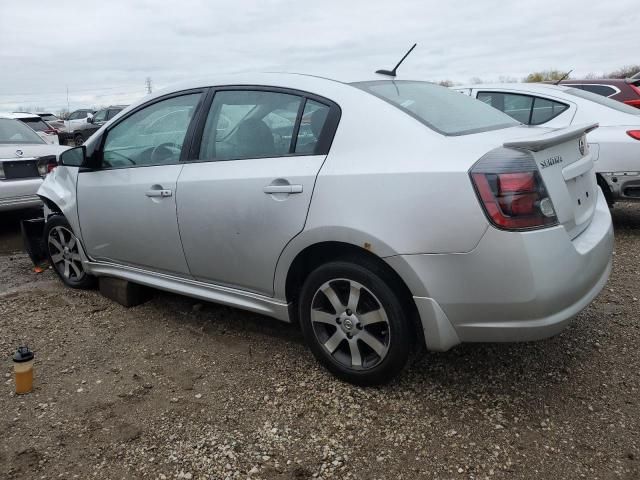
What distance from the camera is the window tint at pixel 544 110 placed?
5879mm

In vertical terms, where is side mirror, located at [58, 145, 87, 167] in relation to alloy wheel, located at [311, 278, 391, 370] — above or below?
above

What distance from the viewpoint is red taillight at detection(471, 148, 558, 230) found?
7.47 feet

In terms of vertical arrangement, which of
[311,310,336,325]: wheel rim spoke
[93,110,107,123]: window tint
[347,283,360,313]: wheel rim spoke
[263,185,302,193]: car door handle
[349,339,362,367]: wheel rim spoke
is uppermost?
[263,185,302,193]: car door handle

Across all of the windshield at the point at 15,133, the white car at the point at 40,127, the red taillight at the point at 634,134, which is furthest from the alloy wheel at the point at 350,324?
the white car at the point at 40,127

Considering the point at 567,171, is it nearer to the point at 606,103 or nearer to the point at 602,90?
the point at 606,103

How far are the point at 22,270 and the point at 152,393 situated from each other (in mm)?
3013

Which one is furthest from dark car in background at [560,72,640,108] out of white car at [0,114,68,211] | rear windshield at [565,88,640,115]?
white car at [0,114,68,211]

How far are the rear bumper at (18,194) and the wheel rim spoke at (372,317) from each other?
5.14 m

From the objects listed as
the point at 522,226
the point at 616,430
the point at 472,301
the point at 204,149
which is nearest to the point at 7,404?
the point at 204,149

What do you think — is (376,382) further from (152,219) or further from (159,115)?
(159,115)

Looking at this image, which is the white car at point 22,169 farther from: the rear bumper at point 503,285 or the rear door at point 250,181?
the rear bumper at point 503,285

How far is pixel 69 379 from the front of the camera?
3.11 meters

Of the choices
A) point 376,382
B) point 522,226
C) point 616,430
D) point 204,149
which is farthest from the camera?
point 204,149

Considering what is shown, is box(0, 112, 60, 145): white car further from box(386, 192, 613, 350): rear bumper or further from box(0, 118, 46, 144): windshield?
box(386, 192, 613, 350): rear bumper
